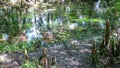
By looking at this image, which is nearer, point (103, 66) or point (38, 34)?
point (103, 66)

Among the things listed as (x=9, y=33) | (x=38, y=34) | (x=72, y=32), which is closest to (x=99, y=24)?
(x=72, y=32)

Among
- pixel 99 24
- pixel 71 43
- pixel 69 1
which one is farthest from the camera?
pixel 69 1

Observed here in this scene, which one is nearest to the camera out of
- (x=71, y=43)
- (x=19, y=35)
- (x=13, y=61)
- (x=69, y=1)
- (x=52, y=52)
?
(x=13, y=61)

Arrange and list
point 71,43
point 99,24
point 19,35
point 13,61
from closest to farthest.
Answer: point 13,61 < point 71,43 < point 19,35 < point 99,24

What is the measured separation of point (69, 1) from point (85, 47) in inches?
770

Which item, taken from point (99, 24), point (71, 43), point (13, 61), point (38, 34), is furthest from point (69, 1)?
point (13, 61)

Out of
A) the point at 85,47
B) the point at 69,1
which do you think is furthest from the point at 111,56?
the point at 69,1

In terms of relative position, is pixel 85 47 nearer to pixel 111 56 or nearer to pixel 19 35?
pixel 111 56

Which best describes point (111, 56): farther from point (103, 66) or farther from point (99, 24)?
point (99, 24)

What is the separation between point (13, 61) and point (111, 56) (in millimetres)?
3719

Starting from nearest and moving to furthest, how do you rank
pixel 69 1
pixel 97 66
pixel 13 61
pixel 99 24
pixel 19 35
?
pixel 97 66 < pixel 13 61 < pixel 19 35 < pixel 99 24 < pixel 69 1

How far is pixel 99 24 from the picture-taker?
16641mm

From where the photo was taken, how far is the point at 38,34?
14.9 meters

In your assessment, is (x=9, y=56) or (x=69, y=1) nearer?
(x=9, y=56)
